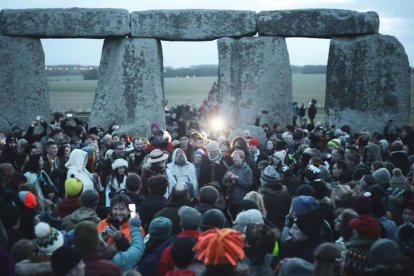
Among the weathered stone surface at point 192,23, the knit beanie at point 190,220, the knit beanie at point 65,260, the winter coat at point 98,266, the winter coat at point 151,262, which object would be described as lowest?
the winter coat at point 151,262

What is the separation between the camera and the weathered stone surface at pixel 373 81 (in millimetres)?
16797

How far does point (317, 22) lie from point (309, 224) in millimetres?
12065

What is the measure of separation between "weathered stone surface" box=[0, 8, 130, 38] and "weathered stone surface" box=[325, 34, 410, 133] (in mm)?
5976

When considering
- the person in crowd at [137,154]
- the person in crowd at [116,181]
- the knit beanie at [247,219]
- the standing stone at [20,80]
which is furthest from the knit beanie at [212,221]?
the standing stone at [20,80]

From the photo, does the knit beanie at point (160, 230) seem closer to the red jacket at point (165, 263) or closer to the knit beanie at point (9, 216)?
the red jacket at point (165, 263)

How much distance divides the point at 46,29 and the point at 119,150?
312 inches

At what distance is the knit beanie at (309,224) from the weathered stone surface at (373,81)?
11740 mm

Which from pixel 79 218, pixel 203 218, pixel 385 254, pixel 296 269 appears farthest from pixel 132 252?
pixel 385 254

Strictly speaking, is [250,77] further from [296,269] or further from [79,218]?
[296,269]

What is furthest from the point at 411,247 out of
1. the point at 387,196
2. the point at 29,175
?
the point at 29,175

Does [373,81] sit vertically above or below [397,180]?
above

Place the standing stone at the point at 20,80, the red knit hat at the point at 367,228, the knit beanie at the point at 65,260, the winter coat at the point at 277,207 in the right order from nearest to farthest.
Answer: the knit beanie at the point at 65,260
the red knit hat at the point at 367,228
the winter coat at the point at 277,207
the standing stone at the point at 20,80

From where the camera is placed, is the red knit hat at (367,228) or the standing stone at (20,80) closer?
the red knit hat at (367,228)

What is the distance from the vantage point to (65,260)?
4.72m
